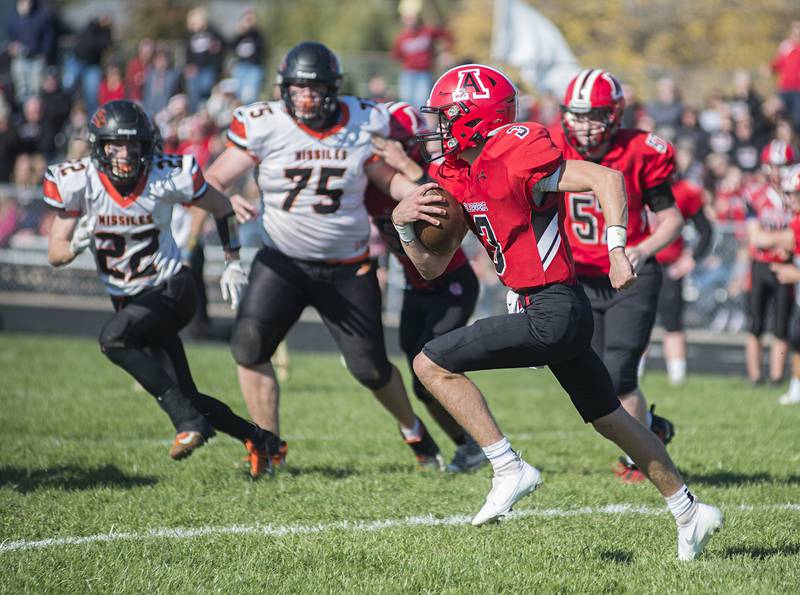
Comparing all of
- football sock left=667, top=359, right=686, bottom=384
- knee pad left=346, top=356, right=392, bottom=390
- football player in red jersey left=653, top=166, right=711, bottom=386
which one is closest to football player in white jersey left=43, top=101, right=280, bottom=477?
knee pad left=346, top=356, right=392, bottom=390

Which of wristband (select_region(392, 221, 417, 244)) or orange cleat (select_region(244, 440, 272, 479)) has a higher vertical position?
wristband (select_region(392, 221, 417, 244))

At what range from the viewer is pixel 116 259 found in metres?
5.80

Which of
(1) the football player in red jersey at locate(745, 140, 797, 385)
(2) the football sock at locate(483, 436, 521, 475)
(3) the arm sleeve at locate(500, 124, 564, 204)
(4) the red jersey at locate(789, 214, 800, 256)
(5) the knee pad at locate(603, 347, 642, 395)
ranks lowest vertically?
(1) the football player in red jersey at locate(745, 140, 797, 385)

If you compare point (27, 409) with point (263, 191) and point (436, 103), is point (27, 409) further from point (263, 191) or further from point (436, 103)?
point (436, 103)

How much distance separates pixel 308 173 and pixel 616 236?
2349 millimetres

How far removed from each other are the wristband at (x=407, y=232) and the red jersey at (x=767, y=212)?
608cm

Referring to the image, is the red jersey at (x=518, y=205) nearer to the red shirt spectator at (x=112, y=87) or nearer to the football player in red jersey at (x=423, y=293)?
the football player in red jersey at (x=423, y=293)

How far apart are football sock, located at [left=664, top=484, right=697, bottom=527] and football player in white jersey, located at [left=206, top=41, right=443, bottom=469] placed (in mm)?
2039

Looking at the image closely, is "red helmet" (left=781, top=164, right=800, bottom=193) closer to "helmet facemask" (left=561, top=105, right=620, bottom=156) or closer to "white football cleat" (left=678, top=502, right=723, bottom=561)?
"helmet facemask" (left=561, top=105, right=620, bottom=156)

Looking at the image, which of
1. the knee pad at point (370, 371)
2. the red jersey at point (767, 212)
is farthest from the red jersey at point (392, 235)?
the red jersey at point (767, 212)

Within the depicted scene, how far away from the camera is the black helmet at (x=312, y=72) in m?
5.90

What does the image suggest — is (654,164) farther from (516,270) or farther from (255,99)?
(255,99)

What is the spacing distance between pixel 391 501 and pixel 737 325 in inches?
428

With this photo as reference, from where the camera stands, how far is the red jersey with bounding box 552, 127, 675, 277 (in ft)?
19.1
